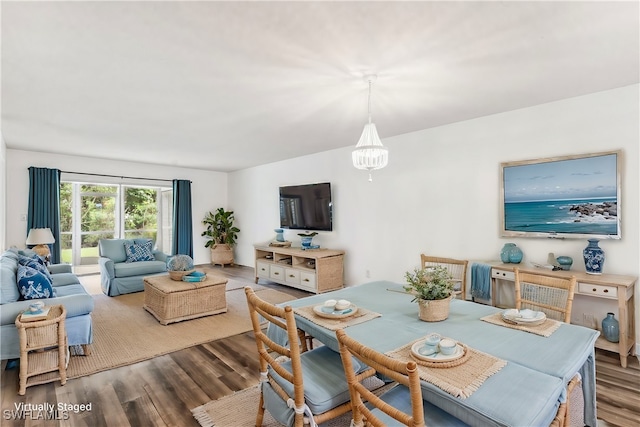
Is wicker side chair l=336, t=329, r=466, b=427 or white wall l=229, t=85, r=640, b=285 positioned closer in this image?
wicker side chair l=336, t=329, r=466, b=427

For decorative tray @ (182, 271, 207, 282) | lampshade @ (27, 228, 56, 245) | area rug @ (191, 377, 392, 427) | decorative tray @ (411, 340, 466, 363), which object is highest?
lampshade @ (27, 228, 56, 245)

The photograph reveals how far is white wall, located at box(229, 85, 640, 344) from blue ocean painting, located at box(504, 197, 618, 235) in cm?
12

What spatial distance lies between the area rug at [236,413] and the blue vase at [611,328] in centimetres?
213

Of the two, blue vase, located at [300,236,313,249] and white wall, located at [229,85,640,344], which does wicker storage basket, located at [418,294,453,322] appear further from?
blue vase, located at [300,236,313,249]

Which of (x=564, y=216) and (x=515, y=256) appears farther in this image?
(x=515, y=256)

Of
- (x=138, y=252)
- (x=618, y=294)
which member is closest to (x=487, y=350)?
(x=618, y=294)

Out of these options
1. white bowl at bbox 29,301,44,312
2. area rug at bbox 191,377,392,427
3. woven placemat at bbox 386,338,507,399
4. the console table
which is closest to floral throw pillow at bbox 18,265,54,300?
white bowl at bbox 29,301,44,312

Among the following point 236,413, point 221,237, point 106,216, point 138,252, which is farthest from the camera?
point 221,237

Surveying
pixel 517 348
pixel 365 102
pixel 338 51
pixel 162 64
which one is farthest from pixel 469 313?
pixel 162 64

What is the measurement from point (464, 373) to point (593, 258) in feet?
8.17

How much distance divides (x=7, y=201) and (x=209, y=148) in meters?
3.54

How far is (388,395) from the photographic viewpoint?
150 centimetres

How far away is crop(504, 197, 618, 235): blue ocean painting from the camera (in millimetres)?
2984

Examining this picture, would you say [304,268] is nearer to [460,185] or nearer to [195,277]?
[195,277]
